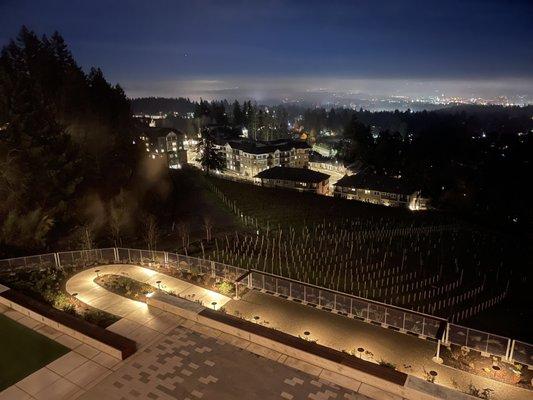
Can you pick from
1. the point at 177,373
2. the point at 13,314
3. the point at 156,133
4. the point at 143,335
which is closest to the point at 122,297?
the point at 143,335

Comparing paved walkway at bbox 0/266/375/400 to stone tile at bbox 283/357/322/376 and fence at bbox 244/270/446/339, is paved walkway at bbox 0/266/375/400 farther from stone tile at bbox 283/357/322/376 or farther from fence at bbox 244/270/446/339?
fence at bbox 244/270/446/339

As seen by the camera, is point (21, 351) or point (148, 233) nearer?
point (21, 351)

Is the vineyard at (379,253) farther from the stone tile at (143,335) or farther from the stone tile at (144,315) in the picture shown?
the stone tile at (143,335)

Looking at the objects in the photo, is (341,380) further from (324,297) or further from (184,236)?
(184,236)

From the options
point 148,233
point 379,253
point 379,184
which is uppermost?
point 148,233

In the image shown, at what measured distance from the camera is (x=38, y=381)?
8953 mm

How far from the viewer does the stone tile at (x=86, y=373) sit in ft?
29.1

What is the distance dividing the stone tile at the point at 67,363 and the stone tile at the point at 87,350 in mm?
96

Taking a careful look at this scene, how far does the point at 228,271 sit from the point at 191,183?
111ft

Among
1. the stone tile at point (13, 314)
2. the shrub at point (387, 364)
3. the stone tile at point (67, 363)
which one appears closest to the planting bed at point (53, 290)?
the stone tile at point (13, 314)

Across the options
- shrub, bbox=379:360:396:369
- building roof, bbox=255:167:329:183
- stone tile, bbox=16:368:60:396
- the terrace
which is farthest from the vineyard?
stone tile, bbox=16:368:60:396

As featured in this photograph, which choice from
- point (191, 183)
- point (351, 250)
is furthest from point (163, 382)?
point (191, 183)

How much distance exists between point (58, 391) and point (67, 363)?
101 centimetres

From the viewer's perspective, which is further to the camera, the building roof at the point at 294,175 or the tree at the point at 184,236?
the building roof at the point at 294,175
